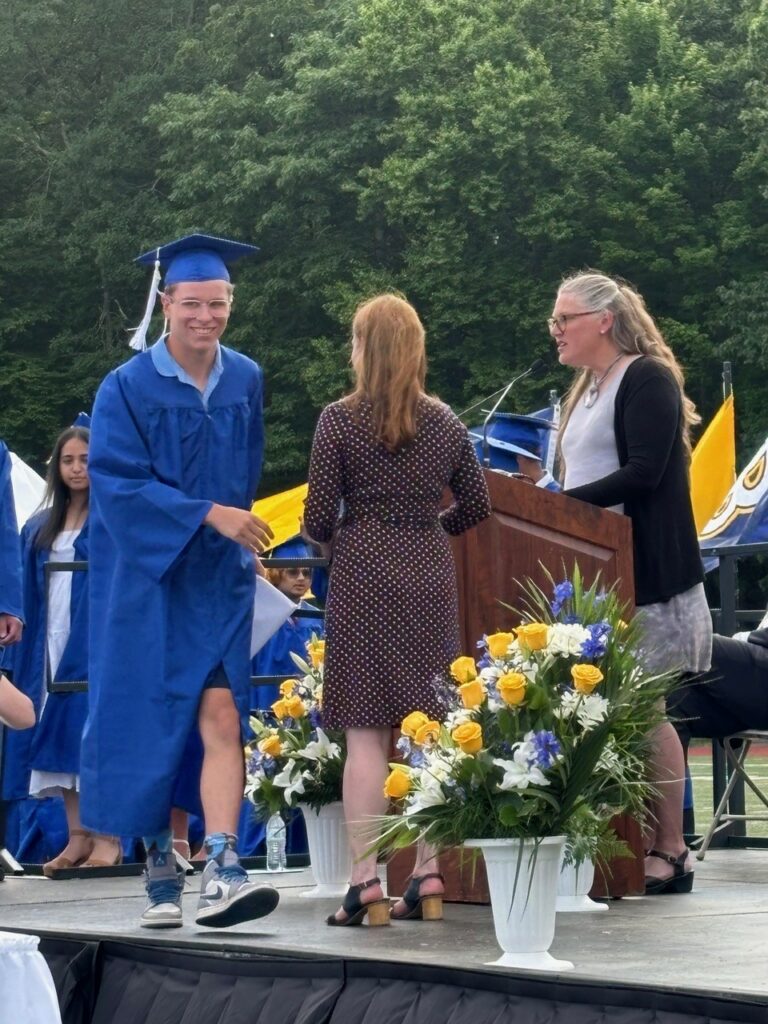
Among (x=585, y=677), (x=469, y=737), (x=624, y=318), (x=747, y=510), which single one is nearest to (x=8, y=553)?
(x=624, y=318)

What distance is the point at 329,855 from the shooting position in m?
5.90

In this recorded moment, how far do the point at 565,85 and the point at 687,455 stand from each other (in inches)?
1107

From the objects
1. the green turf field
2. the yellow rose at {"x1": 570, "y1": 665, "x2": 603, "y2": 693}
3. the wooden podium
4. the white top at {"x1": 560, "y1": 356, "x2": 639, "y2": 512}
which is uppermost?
the white top at {"x1": 560, "y1": 356, "x2": 639, "y2": 512}

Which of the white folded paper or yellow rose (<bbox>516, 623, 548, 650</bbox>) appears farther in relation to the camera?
the white folded paper

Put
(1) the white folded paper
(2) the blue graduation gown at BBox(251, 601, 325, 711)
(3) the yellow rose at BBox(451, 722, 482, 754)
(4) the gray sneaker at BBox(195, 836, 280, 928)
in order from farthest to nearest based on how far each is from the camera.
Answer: (2) the blue graduation gown at BBox(251, 601, 325, 711) < (1) the white folded paper < (4) the gray sneaker at BBox(195, 836, 280, 928) < (3) the yellow rose at BBox(451, 722, 482, 754)

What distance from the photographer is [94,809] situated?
200 inches

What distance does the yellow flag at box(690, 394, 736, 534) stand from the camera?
14.5m

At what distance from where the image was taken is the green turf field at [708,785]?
41.8ft

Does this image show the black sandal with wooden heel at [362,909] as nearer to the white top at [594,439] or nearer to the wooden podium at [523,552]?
the wooden podium at [523,552]

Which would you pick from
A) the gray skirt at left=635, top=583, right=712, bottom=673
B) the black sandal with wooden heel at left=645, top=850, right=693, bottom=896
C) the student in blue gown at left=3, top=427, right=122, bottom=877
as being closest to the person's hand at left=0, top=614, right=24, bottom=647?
the student in blue gown at left=3, top=427, right=122, bottom=877

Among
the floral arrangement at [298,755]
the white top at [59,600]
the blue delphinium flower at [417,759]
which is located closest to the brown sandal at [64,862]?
the white top at [59,600]

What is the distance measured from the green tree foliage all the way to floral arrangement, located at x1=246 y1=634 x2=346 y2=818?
2472cm

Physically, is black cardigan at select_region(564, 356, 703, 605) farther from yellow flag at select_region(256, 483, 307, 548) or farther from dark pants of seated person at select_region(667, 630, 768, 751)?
yellow flag at select_region(256, 483, 307, 548)

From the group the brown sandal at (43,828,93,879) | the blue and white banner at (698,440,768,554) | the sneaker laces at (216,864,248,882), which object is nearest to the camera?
the sneaker laces at (216,864,248,882)
